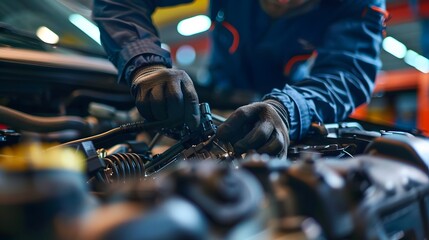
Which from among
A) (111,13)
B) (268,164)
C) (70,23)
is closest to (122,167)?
(268,164)

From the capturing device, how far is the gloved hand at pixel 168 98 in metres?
0.95

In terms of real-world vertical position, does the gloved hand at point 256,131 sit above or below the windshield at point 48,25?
below

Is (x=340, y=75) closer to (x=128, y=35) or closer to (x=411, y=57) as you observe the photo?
(x=128, y=35)

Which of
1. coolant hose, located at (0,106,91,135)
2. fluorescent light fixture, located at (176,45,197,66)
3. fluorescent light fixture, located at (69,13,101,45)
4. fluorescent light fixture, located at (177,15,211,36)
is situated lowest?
coolant hose, located at (0,106,91,135)

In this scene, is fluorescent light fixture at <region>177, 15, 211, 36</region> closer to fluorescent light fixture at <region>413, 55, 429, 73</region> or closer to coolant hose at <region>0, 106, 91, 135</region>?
fluorescent light fixture at <region>413, 55, 429, 73</region>

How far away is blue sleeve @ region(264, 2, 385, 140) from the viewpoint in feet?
3.72

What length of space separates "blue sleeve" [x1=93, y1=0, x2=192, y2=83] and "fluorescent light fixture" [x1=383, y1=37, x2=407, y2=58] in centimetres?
520

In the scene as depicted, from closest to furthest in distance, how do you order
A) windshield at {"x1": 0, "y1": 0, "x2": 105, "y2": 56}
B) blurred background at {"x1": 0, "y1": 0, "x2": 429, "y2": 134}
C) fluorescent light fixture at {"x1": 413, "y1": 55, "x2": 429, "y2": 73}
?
windshield at {"x1": 0, "y1": 0, "x2": 105, "y2": 56}, blurred background at {"x1": 0, "y1": 0, "x2": 429, "y2": 134}, fluorescent light fixture at {"x1": 413, "y1": 55, "x2": 429, "y2": 73}

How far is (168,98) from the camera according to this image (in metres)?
0.95

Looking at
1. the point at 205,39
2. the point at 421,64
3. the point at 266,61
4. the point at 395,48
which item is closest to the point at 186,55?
the point at 205,39

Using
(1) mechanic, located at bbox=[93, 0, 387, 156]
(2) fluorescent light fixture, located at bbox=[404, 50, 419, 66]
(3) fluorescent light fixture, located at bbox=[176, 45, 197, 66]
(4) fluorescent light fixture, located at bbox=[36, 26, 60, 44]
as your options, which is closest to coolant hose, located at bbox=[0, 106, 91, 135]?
(1) mechanic, located at bbox=[93, 0, 387, 156]

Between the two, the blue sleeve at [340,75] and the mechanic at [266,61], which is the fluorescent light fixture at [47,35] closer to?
the mechanic at [266,61]

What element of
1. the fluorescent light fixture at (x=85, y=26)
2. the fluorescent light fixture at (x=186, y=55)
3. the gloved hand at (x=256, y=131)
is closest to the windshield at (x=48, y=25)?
the fluorescent light fixture at (x=85, y=26)

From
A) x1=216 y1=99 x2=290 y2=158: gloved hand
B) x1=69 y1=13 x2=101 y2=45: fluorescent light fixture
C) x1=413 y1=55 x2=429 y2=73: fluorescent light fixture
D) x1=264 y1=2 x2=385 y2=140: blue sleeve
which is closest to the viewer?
x1=216 y1=99 x2=290 y2=158: gloved hand
